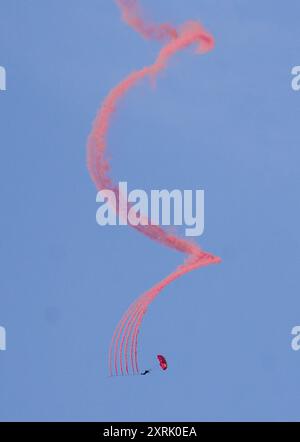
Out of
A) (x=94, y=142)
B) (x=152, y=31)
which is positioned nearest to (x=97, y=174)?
(x=94, y=142)

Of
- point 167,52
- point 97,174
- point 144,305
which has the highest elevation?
point 167,52

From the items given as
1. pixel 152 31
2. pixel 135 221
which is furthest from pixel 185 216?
pixel 152 31
